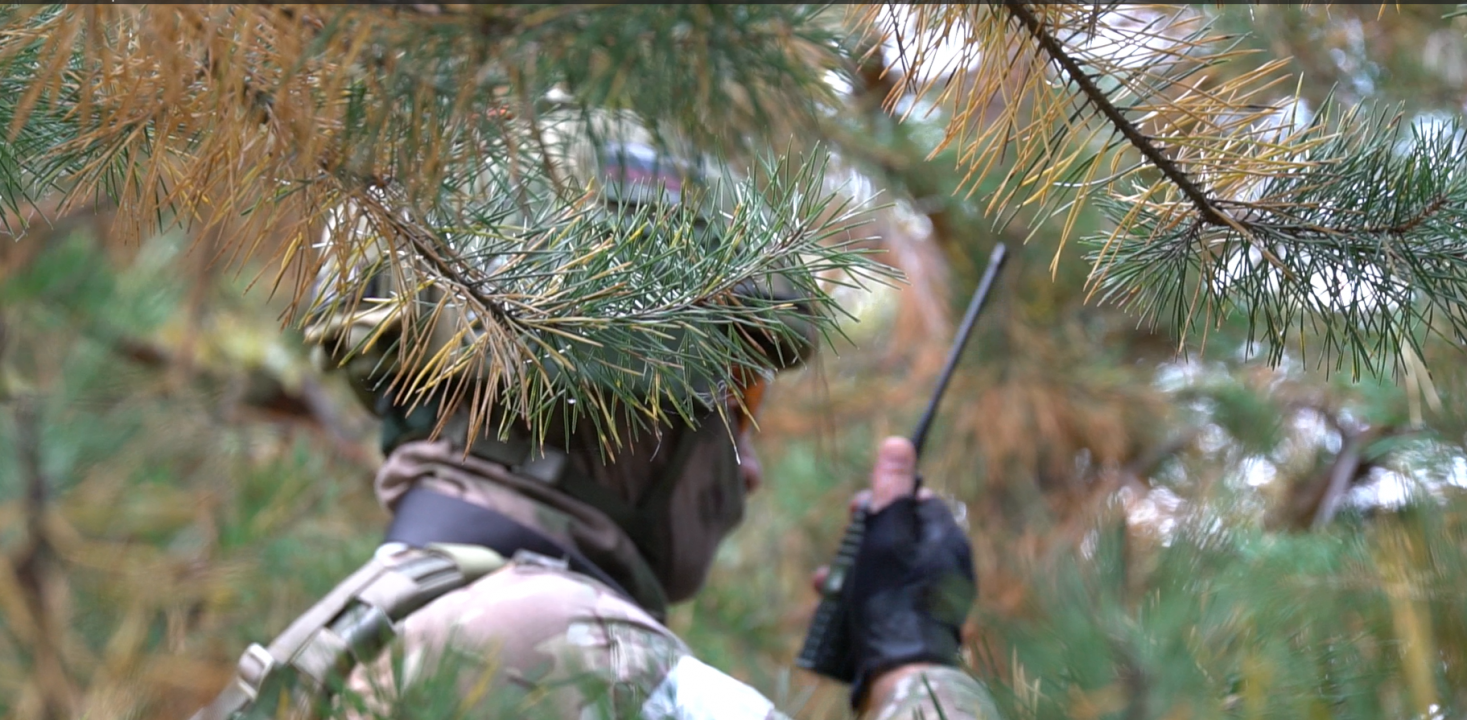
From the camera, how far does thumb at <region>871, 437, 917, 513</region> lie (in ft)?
3.96

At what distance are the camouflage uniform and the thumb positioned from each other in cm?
13

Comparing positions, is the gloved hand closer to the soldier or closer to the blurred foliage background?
the soldier

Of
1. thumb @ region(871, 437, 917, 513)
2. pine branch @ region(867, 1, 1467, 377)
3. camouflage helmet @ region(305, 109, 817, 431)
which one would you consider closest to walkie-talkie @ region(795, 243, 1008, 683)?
thumb @ region(871, 437, 917, 513)

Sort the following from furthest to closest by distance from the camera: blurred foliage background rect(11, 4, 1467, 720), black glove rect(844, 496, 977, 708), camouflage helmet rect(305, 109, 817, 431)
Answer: blurred foliage background rect(11, 4, 1467, 720)
black glove rect(844, 496, 977, 708)
camouflage helmet rect(305, 109, 817, 431)

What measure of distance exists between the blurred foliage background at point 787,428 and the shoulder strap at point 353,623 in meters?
0.30

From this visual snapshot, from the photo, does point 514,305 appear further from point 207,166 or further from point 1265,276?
point 1265,276

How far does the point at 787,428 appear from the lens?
250cm

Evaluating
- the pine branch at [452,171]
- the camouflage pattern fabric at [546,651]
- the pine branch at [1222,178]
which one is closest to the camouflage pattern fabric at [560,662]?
the camouflage pattern fabric at [546,651]

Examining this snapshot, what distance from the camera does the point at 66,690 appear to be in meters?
2.08

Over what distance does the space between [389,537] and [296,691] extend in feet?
0.70

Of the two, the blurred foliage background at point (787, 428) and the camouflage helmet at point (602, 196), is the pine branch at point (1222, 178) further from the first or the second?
the blurred foliage background at point (787, 428)

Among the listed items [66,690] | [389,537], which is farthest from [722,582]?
[389,537]

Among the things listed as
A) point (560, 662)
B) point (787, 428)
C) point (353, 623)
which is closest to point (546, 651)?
point (560, 662)

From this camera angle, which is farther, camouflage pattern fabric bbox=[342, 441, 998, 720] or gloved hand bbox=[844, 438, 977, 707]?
gloved hand bbox=[844, 438, 977, 707]
